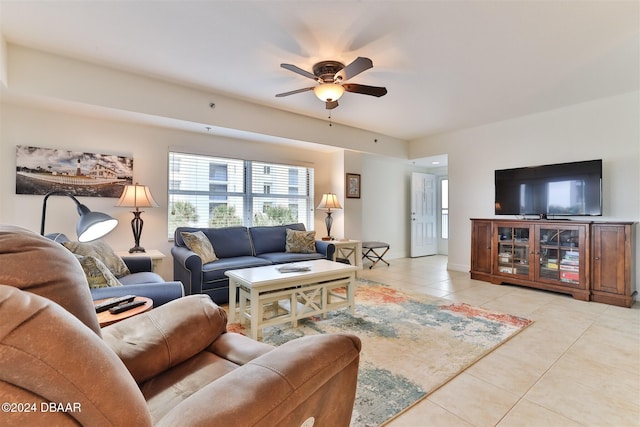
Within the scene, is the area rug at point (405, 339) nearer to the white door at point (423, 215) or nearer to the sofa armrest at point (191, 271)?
the sofa armrest at point (191, 271)

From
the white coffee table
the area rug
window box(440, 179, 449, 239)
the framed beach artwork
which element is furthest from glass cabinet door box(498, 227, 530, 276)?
the framed beach artwork

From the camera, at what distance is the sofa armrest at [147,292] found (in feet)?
6.10

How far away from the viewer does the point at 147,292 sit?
1922mm

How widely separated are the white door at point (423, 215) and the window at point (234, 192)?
8.84ft

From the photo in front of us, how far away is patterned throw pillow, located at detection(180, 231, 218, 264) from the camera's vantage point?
3.43m

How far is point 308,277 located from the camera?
267 centimetres

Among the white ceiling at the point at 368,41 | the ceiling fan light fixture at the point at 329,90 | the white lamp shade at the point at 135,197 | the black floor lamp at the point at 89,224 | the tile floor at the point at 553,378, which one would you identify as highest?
the white ceiling at the point at 368,41

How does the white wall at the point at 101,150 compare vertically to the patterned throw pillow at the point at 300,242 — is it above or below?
above

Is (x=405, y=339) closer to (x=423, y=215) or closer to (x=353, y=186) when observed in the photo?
(x=353, y=186)

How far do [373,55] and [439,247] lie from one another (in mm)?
5679

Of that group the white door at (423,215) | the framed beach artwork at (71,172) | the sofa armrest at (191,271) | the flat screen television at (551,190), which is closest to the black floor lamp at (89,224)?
the sofa armrest at (191,271)

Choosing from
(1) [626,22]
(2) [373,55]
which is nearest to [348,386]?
(2) [373,55]

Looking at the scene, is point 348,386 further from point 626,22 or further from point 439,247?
point 439,247

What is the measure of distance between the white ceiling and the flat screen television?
0.95 metres
